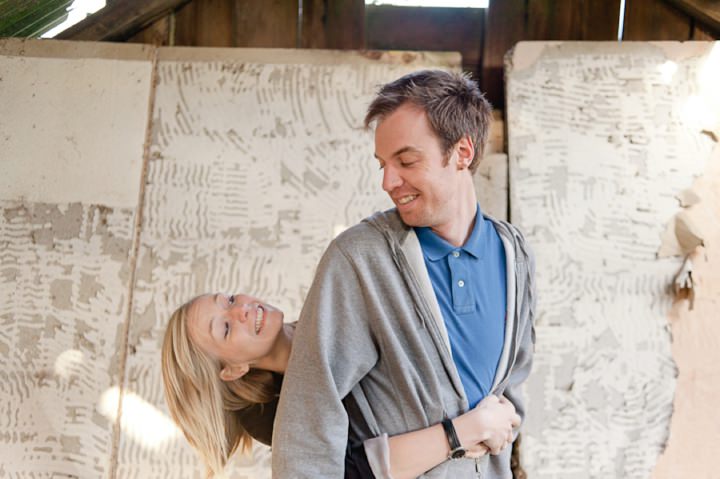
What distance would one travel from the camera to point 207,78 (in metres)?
3.75

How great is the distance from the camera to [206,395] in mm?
2188

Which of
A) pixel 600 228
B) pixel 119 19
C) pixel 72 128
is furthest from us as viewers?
pixel 119 19

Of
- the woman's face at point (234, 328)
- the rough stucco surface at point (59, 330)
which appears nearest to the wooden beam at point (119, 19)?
the rough stucco surface at point (59, 330)

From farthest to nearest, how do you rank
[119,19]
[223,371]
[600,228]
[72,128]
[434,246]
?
[119,19] < [72,128] < [600,228] < [223,371] < [434,246]

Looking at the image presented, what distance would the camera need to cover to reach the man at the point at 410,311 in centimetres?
167

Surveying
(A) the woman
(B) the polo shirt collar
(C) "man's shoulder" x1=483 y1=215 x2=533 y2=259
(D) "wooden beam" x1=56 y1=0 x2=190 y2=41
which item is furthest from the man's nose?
(D) "wooden beam" x1=56 y1=0 x2=190 y2=41

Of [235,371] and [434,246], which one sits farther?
[235,371]

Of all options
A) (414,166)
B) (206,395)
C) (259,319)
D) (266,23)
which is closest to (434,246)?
(414,166)

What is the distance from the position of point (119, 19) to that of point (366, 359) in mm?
2789

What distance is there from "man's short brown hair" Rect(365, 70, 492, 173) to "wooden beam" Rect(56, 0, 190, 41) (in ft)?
7.85

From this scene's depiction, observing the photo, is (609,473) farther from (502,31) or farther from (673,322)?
(502,31)

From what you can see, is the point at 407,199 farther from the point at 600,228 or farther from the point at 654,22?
A: the point at 654,22

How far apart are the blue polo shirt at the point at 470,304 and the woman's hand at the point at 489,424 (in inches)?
1.3

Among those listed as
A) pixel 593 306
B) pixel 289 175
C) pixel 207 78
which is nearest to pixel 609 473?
pixel 593 306
